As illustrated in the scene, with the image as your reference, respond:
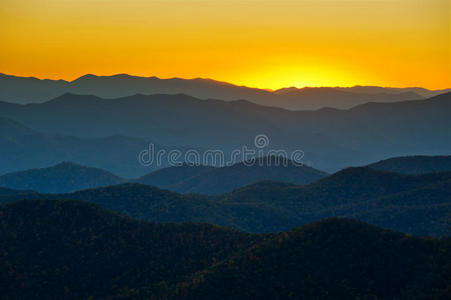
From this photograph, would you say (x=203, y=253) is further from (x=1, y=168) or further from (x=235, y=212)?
(x=1, y=168)

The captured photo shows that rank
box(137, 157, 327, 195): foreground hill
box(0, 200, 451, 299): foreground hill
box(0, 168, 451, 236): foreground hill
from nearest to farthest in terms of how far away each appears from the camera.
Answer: box(0, 200, 451, 299): foreground hill
box(0, 168, 451, 236): foreground hill
box(137, 157, 327, 195): foreground hill

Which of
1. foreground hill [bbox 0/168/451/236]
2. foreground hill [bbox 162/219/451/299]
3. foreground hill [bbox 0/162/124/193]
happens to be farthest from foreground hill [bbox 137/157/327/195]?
foreground hill [bbox 162/219/451/299]

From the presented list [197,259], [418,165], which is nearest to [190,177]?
[418,165]

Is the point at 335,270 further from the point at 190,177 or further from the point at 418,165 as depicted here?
the point at 190,177

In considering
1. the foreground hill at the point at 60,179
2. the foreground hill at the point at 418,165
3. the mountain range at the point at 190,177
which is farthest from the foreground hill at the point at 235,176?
the foreground hill at the point at 418,165

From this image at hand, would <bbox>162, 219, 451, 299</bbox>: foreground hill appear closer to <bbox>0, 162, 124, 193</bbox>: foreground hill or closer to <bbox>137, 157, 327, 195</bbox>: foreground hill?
<bbox>137, 157, 327, 195</bbox>: foreground hill

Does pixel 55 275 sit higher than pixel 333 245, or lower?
lower

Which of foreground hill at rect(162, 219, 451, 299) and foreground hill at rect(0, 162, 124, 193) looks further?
foreground hill at rect(0, 162, 124, 193)

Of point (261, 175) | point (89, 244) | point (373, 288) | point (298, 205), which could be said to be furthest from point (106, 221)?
point (261, 175)
